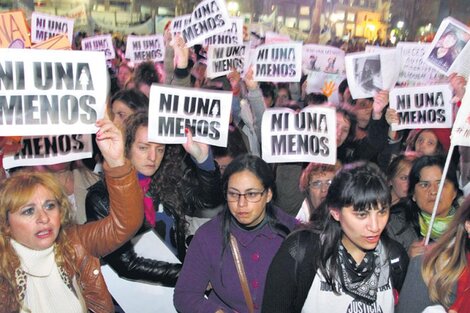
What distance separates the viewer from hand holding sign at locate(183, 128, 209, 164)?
137 inches

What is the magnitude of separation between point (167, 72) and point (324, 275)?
3.75m

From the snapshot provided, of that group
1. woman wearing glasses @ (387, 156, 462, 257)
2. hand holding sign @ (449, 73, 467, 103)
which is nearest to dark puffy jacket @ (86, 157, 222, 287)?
woman wearing glasses @ (387, 156, 462, 257)

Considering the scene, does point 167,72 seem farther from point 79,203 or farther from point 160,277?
point 160,277

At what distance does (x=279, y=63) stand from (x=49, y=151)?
292 centimetres

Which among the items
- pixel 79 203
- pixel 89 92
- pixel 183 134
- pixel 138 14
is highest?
pixel 138 14

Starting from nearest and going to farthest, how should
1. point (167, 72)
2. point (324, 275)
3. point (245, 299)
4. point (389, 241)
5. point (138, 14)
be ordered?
point (324, 275)
point (389, 241)
point (245, 299)
point (167, 72)
point (138, 14)

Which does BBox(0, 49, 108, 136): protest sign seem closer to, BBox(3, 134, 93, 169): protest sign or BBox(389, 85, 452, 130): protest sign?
BBox(3, 134, 93, 169): protest sign

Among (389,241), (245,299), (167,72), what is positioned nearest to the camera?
(389,241)

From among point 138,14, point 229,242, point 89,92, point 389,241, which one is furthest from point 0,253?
point 138,14

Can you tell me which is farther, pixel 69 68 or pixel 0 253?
pixel 69 68

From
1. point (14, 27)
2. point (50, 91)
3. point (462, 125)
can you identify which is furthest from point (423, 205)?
point (14, 27)

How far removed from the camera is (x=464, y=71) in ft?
14.5

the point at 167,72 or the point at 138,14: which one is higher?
the point at 138,14

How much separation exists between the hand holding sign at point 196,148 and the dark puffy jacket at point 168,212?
0.07 metres
